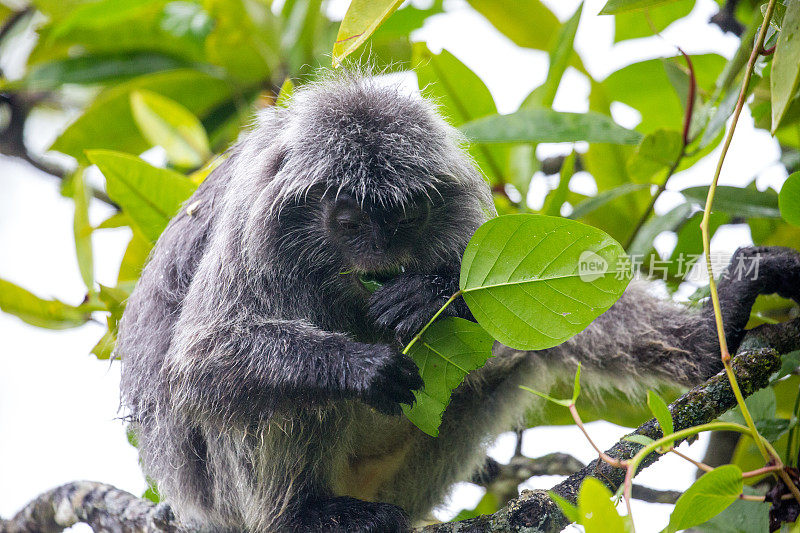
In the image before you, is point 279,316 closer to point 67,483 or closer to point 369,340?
point 369,340

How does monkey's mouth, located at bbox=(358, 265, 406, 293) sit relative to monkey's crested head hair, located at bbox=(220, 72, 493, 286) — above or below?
below

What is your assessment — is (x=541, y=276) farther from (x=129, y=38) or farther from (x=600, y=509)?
(x=129, y=38)

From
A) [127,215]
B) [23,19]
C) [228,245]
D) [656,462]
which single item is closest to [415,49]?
[228,245]

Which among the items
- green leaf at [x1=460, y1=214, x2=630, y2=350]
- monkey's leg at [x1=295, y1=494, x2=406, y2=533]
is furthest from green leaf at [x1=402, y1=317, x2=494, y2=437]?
monkey's leg at [x1=295, y1=494, x2=406, y2=533]

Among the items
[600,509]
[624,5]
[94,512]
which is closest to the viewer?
[600,509]

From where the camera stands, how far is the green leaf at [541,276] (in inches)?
56.3

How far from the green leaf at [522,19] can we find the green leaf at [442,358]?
1680mm

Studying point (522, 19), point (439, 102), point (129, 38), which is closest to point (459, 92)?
point (439, 102)

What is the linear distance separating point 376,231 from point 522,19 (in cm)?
155

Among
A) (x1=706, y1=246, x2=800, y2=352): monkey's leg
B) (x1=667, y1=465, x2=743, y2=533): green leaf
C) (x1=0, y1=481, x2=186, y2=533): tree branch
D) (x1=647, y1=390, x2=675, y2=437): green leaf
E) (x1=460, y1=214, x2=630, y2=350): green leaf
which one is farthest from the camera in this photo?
(x1=0, y1=481, x2=186, y2=533): tree branch

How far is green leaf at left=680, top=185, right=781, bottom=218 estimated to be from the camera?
7.23ft

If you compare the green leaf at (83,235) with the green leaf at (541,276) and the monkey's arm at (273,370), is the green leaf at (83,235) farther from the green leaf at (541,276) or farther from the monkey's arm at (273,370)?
the green leaf at (541,276)

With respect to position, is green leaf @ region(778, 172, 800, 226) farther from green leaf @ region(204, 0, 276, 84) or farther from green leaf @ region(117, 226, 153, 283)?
green leaf @ region(204, 0, 276, 84)

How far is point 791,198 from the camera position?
1.71m
